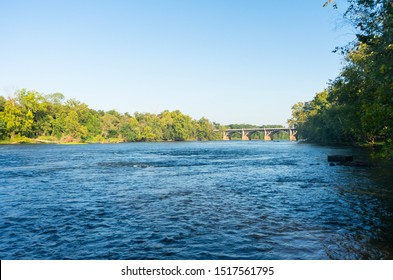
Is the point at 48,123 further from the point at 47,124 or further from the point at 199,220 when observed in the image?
the point at 199,220

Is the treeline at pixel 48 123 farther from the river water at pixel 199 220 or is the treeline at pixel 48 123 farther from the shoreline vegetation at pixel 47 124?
the river water at pixel 199 220

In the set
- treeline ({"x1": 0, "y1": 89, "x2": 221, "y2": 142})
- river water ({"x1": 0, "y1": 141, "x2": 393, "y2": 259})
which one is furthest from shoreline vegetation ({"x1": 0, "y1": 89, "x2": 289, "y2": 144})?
river water ({"x1": 0, "y1": 141, "x2": 393, "y2": 259})

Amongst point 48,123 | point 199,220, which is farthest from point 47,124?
point 199,220

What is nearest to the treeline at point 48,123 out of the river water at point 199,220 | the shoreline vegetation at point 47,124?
the shoreline vegetation at point 47,124

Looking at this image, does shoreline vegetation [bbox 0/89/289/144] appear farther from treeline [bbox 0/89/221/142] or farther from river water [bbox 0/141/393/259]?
river water [bbox 0/141/393/259]

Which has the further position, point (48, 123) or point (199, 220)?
point (48, 123)

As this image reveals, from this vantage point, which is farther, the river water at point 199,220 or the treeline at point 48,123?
the treeline at point 48,123

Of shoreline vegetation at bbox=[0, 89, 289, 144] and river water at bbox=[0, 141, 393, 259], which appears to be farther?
shoreline vegetation at bbox=[0, 89, 289, 144]

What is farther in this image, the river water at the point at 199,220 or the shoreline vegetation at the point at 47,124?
the shoreline vegetation at the point at 47,124

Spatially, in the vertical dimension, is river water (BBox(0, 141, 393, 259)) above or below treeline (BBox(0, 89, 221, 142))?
below

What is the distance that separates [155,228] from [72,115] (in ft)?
546

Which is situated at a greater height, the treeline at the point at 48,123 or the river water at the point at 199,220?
the treeline at the point at 48,123

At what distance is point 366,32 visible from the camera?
67.1ft

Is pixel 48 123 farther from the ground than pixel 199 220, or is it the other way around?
pixel 48 123
